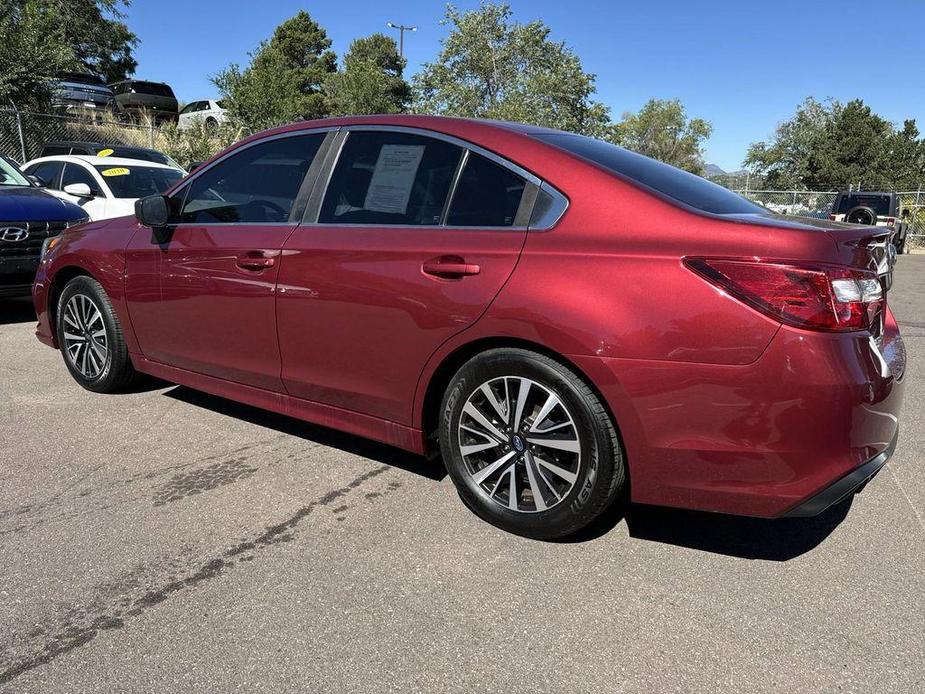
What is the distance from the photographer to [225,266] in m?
3.66

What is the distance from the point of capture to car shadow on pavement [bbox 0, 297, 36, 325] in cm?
752

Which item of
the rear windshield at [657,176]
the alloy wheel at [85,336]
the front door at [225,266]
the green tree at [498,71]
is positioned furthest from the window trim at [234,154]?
the green tree at [498,71]

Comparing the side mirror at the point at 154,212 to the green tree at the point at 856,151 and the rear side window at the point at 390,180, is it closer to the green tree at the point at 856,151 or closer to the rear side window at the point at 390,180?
the rear side window at the point at 390,180

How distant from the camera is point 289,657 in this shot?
7.20 ft

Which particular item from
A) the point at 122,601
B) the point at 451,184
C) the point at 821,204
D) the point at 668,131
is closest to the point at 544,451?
the point at 451,184

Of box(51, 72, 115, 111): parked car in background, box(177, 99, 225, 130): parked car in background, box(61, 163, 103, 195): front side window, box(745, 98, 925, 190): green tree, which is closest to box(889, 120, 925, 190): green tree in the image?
box(745, 98, 925, 190): green tree

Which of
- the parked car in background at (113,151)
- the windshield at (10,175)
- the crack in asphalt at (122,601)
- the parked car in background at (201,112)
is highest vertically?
the parked car in background at (201,112)

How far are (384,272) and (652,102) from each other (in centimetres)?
8351

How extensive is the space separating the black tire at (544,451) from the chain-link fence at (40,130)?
18.2 meters

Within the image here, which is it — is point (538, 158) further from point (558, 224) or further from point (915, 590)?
point (915, 590)

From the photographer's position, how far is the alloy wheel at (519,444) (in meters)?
2.74

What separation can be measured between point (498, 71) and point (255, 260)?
140 ft

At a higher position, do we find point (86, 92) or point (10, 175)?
point (86, 92)

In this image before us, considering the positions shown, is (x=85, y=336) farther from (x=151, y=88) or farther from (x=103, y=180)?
(x=151, y=88)
